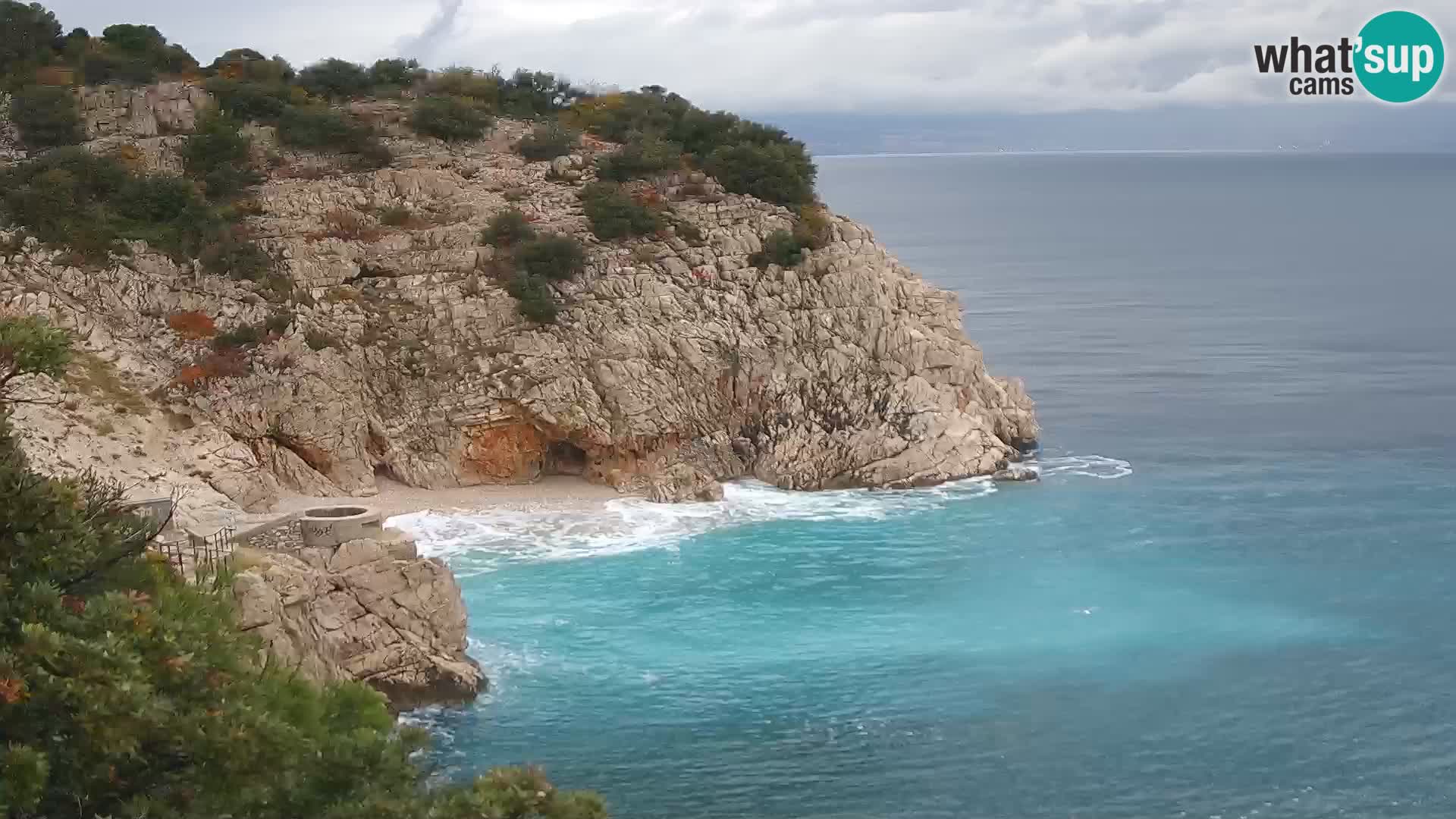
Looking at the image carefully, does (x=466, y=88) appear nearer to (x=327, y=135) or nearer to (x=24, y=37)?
(x=327, y=135)

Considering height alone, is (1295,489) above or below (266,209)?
below

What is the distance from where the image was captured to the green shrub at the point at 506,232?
4603 centimetres

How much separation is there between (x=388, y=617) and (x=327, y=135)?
26.4 metres

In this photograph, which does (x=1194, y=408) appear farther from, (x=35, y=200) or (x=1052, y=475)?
(x=35, y=200)

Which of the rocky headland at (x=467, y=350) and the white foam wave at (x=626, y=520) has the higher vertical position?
the rocky headland at (x=467, y=350)

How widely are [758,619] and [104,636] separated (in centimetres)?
2097

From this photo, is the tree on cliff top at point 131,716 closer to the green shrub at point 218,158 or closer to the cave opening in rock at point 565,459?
the cave opening in rock at point 565,459

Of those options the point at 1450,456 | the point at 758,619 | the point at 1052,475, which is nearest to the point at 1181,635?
the point at 758,619

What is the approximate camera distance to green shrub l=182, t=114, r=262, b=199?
4609cm

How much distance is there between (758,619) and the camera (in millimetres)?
31469

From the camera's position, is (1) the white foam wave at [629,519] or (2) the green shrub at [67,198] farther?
(2) the green shrub at [67,198]

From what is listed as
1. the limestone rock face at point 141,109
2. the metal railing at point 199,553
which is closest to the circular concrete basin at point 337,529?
the metal railing at point 199,553

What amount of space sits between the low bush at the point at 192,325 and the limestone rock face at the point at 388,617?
1619cm

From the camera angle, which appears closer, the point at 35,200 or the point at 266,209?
the point at 35,200
